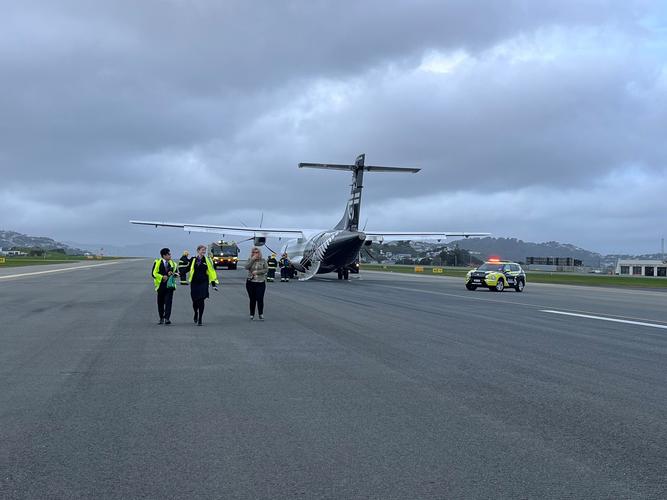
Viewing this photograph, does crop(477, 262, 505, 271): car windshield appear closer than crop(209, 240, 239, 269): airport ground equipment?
Yes

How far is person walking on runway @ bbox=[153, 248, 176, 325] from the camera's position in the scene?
15219 mm

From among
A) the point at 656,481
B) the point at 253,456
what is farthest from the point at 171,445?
the point at 656,481

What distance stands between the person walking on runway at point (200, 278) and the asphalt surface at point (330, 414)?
48.8 inches

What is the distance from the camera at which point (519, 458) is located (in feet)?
17.5

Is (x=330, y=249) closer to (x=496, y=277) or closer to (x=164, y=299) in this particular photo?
(x=496, y=277)

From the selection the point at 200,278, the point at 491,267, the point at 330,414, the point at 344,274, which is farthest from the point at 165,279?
the point at 344,274

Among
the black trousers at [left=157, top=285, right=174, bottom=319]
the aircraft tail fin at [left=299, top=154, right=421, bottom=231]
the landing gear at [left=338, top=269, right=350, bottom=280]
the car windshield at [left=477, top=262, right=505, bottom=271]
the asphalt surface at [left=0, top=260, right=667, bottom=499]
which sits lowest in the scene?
the asphalt surface at [left=0, top=260, right=667, bottom=499]

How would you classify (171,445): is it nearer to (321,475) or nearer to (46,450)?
(46,450)

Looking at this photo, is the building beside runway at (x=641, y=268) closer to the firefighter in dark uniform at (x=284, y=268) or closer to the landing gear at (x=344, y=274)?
the landing gear at (x=344, y=274)

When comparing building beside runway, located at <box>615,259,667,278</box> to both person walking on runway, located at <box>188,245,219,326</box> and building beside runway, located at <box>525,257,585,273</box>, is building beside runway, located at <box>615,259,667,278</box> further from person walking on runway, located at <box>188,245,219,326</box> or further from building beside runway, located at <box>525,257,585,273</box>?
person walking on runway, located at <box>188,245,219,326</box>

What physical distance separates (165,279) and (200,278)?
0.79 m

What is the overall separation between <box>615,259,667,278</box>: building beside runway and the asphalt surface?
101559 millimetres

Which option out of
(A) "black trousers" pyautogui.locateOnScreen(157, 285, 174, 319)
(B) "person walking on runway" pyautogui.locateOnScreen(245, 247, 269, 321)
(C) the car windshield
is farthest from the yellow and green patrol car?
(A) "black trousers" pyautogui.locateOnScreen(157, 285, 174, 319)

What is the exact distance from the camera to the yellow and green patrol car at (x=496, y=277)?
115 ft
